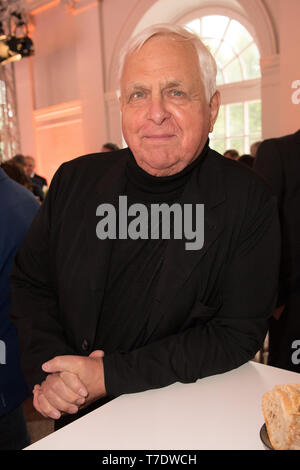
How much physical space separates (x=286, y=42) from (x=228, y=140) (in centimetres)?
247

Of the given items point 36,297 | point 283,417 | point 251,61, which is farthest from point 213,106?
point 251,61

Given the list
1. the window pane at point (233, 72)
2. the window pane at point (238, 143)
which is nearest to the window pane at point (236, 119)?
the window pane at point (238, 143)

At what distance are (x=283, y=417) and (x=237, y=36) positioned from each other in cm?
795

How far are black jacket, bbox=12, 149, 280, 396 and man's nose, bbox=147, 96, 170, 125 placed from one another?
0.23m

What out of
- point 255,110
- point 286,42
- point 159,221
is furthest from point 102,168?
point 255,110

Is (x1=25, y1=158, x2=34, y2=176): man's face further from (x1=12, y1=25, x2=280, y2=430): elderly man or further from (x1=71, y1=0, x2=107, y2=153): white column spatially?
(x1=12, y1=25, x2=280, y2=430): elderly man

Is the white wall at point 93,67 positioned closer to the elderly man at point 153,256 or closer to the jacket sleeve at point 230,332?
the elderly man at point 153,256

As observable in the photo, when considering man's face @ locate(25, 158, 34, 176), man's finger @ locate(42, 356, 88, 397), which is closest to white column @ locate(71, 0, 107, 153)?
man's face @ locate(25, 158, 34, 176)

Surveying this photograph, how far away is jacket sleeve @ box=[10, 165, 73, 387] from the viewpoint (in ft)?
4.47

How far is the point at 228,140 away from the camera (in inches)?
323

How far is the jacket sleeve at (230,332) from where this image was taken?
1.12 metres
